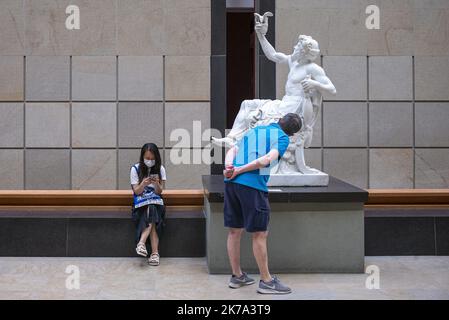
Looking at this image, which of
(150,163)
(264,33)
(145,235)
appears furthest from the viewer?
(264,33)

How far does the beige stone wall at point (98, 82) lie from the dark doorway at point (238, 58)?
2.00 m

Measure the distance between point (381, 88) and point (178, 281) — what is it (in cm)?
621

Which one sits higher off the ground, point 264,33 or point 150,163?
point 264,33

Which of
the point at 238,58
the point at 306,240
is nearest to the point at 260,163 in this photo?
the point at 306,240

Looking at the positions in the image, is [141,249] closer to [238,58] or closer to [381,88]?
[381,88]

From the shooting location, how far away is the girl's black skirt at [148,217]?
6.50m

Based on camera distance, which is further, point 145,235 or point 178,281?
point 145,235

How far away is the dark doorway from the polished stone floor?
19.7 feet

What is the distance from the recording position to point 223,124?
10211 millimetres

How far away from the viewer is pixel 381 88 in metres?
10.2

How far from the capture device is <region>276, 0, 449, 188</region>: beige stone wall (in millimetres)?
10148

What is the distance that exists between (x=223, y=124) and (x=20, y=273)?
16.9 feet

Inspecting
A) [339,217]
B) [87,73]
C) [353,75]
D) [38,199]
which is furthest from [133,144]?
[339,217]

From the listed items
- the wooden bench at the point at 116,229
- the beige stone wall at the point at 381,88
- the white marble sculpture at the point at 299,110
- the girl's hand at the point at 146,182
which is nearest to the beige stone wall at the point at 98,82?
the beige stone wall at the point at 381,88
